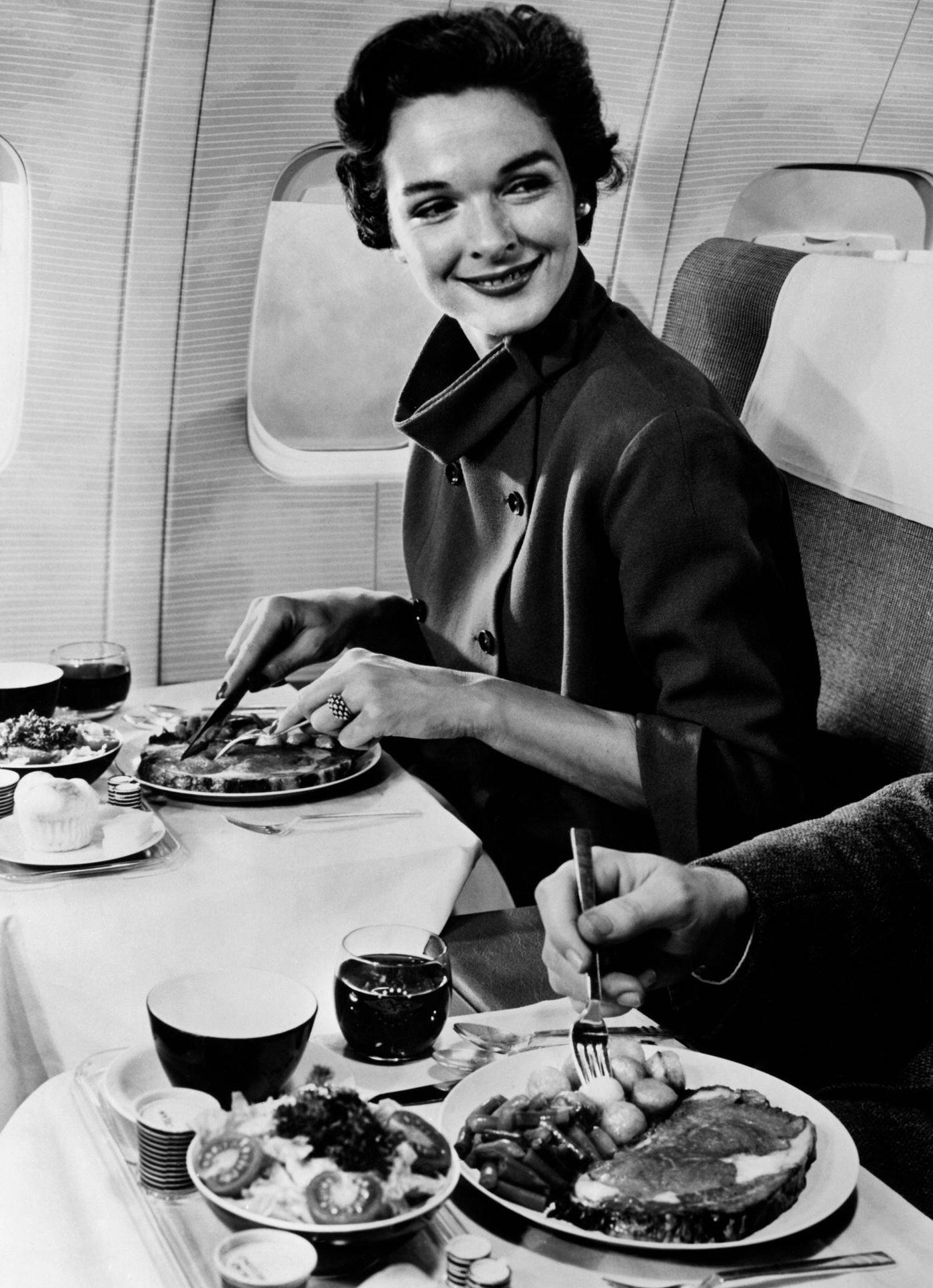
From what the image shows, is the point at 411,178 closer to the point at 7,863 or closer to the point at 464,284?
the point at 464,284

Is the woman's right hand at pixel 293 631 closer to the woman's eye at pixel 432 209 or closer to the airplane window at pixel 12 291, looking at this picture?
the woman's eye at pixel 432 209

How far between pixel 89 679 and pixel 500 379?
29.7 inches

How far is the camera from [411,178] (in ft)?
6.76

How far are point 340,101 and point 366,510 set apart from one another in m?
1.63

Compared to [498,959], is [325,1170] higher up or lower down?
higher up

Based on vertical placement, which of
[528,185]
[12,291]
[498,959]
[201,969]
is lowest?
[498,959]

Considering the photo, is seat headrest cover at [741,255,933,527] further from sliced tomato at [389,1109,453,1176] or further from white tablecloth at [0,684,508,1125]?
sliced tomato at [389,1109,453,1176]

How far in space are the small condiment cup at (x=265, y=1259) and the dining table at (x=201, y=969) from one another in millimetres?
39

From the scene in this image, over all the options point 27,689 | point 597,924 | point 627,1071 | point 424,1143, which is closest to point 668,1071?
point 627,1071

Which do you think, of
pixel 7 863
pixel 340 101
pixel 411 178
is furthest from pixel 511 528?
pixel 7 863

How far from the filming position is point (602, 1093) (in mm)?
1088

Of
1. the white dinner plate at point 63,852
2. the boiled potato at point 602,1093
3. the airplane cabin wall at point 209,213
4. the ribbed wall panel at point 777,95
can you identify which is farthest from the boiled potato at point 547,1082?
the ribbed wall panel at point 777,95

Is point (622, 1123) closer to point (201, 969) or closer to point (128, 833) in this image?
point (201, 969)

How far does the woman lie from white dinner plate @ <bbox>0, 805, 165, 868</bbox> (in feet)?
0.96
